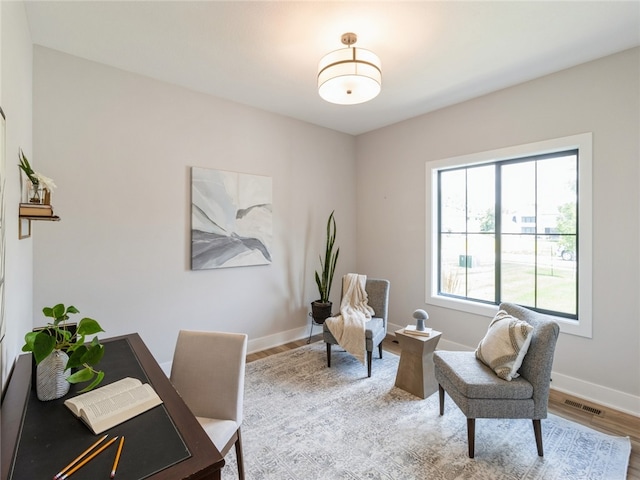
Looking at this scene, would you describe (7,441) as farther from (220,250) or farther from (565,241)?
(565,241)

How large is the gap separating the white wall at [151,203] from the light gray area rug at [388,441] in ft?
3.47

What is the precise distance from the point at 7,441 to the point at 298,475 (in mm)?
1366

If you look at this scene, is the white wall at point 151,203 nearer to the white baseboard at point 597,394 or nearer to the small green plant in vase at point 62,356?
the small green plant in vase at point 62,356

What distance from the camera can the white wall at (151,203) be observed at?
2.43m

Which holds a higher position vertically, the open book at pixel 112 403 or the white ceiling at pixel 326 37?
the white ceiling at pixel 326 37

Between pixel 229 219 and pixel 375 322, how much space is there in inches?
73.2

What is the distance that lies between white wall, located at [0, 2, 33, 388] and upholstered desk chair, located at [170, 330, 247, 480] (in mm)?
720

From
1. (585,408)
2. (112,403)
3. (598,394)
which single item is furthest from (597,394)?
(112,403)

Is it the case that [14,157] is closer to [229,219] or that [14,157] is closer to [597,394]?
[229,219]

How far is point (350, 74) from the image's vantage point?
76.4 inches

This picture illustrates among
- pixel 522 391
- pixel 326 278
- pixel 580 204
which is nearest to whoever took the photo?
pixel 522 391

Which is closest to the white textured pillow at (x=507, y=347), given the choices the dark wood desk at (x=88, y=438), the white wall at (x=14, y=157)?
the dark wood desk at (x=88, y=438)

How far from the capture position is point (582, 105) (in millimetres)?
2564

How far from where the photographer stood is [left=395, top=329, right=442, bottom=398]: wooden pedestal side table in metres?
2.57
